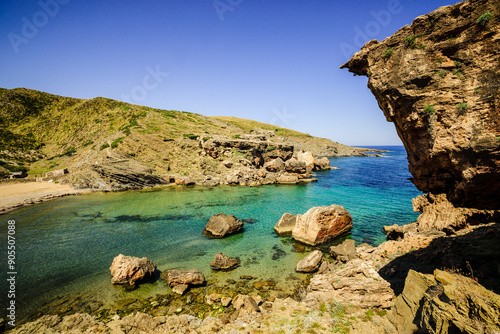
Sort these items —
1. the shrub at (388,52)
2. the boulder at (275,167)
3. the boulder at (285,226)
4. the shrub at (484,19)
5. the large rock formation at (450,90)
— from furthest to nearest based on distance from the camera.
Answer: the boulder at (275,167) → the boulder at (285,226) → the shrub at (388,52) → the large rock formation at (450,90) → the shrub at (484,19)

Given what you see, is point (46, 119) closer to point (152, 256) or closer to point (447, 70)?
point (152, 256)

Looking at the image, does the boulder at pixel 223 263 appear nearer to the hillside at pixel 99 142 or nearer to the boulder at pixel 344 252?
the boulder at pixel 344 252

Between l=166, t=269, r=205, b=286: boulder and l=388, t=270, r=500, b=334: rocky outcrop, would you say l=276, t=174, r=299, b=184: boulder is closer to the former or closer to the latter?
l=166, t=269, r=205, b=286: boulder

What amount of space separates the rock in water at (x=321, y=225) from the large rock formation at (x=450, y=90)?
37.7 ft

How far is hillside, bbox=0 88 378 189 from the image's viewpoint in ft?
160

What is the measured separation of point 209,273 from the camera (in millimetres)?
15359

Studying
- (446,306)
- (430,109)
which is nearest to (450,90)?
(430,109)

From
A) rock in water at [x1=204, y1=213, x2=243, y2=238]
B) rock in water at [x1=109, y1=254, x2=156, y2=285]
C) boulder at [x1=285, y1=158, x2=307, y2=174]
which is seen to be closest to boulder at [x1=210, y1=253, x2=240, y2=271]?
rock in water at [x1=109, y1=254, x2=156, y2=285]

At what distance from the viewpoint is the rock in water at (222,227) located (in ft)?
71.1

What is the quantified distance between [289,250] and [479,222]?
1271 cm

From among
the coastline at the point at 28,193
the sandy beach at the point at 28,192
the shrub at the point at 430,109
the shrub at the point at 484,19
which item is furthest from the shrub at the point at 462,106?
the sandy beach at the point at 28,192

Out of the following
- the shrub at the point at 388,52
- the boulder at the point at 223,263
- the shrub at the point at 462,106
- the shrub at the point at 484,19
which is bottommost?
the boulder at the point at 223,263

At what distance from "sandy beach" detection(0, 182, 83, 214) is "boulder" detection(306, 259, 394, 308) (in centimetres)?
4028

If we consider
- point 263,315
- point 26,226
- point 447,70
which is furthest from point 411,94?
point 26,226
